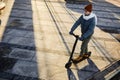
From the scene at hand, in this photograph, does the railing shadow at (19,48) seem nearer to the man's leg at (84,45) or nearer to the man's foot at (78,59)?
the man's foot at (78,59)

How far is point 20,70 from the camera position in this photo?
7.68 metres

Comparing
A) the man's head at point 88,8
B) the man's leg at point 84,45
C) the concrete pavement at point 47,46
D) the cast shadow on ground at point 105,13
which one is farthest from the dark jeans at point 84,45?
the cast shadow on ground at point 105,13

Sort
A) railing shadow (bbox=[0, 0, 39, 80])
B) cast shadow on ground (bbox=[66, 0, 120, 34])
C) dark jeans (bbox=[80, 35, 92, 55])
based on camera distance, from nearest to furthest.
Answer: railing shadow (bbox=[0, 0, 39, 80]) < dark jeans (bbox=[80, 35, 92, 55]) < cast shadow on ground (bbox=[66, 0, 120, 34])

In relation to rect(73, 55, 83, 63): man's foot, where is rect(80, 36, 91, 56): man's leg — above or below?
above

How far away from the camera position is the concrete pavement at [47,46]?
7.63 metres

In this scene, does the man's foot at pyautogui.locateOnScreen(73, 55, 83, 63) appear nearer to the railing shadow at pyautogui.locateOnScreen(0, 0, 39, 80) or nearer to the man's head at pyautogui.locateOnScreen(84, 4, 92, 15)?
the railing shadow at pyautogui.locateOnScreen(0, 0, 39, 80)

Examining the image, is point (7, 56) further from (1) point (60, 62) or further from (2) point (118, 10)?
(2) point (118, 10)

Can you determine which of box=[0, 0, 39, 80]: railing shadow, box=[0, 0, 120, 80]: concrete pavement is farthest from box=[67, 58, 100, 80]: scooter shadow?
box=[0, 0, 39, 80]: railing shadow

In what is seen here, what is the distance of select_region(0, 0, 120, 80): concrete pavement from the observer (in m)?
7.63

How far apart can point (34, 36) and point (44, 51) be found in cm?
161

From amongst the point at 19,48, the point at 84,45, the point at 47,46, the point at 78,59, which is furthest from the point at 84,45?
the point at 19,48

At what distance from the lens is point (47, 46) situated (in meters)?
9.53

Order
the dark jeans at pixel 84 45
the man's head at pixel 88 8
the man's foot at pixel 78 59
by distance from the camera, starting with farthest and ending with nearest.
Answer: the man's foot at pixel 78 59 → the dark jeans at pixel 84 45 → the man's head at pixel 88 8

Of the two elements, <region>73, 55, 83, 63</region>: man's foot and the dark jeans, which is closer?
the dark jeans
